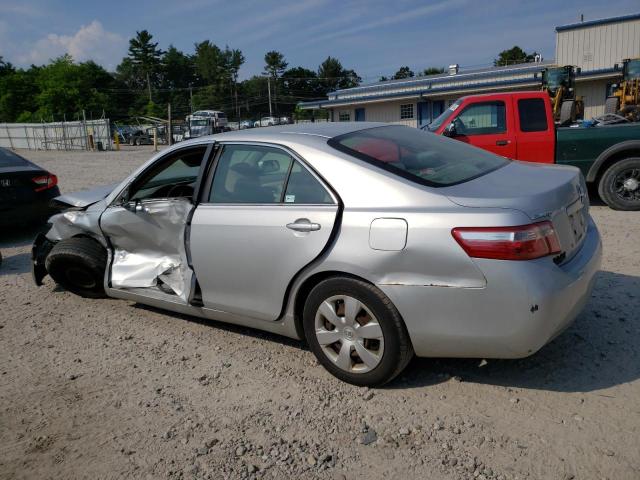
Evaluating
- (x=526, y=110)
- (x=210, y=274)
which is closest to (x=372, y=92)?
(x=526, y=110)

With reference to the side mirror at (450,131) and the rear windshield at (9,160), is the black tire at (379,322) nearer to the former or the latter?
the side mirror at (450,131)

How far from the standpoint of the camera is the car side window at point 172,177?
430 cm

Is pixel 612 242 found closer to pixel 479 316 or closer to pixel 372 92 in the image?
pixel 479 316

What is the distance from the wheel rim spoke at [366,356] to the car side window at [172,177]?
189 cm

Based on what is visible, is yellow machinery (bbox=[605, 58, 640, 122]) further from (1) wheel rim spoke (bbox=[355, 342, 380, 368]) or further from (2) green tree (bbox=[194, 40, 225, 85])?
(2) green tree (bbox=[194, 40, 225, 85])

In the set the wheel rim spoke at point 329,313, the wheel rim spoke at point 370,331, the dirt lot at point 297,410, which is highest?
the wheel rim spoke at point 329,313

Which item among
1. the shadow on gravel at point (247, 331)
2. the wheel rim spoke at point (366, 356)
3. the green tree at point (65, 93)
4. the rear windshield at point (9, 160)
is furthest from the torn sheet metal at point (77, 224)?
the green tree at point (65, 93)

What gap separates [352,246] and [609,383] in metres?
1.73

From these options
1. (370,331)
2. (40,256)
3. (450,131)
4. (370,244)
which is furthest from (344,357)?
(450,131)

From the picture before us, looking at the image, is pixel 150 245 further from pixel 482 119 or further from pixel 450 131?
pixel 482 119

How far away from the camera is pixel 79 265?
16.0 feet

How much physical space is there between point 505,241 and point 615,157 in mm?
6175

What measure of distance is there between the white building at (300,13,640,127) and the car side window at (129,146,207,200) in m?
25.0

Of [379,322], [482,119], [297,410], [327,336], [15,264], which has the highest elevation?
[482,119]
